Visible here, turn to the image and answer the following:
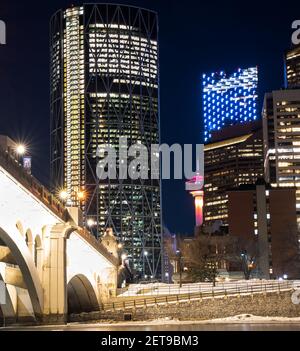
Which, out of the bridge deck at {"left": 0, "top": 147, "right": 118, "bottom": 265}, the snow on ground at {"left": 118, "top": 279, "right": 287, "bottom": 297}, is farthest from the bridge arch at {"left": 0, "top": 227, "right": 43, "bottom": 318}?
the snow on ground at {"left": 118, "top": 279, "right": 287, "bottom": 297}

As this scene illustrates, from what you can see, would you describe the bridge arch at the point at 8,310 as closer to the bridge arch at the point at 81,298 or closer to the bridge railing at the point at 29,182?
the bridge railing at the point at 29,182

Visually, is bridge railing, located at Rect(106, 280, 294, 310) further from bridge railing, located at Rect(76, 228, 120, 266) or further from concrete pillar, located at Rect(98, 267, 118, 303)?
bridge railing, located at Rect(76, 228, 120, 266)

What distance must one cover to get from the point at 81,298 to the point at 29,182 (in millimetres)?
36084

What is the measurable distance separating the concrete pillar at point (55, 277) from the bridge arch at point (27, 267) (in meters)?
0.89

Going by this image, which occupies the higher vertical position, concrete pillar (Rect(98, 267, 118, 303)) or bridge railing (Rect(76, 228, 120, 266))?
bridge railing (Rect(76, 228, 120, 266))

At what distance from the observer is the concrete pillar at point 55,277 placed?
175 ft

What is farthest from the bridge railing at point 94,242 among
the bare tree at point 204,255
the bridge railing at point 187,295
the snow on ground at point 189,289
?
the bare tree at point 204,255

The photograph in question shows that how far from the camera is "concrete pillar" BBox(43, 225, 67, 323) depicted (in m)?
53.2

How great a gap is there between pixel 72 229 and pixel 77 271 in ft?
37.4

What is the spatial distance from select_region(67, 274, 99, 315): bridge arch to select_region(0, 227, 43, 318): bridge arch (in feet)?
78.9

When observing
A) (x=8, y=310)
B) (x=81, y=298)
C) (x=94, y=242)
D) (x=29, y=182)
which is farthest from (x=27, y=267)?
(x=81, y=298)

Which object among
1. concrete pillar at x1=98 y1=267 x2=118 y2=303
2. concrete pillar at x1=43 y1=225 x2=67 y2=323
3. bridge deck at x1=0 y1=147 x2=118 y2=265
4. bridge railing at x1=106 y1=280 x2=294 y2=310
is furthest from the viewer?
concrete pillar at x1=98 y1=267 x2=118 y2=303
